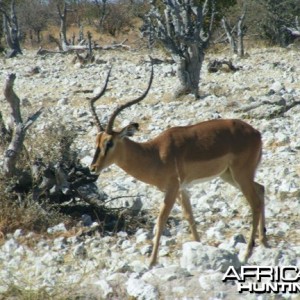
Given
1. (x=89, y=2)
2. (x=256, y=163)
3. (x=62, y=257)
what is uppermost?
(x=89, y=2)

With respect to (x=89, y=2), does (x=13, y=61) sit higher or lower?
lower

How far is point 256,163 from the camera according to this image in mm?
6844

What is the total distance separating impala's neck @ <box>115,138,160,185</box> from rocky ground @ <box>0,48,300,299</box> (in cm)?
74

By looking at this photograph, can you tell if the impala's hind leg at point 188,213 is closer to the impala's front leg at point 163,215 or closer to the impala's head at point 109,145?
the impala's front leg at point 163,215

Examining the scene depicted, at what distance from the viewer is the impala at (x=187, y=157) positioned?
20.8 ft

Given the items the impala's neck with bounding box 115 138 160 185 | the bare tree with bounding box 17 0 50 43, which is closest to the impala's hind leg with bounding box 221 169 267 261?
the impala's neck with bounding box 115 138 160 185

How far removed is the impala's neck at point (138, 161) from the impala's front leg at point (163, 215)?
0.22 m

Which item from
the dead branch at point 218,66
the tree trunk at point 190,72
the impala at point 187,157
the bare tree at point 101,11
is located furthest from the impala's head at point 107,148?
the bare tree at point 101,11

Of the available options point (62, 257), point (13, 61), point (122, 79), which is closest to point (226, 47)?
point (13, 61)

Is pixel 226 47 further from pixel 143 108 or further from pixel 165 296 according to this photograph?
pixel 165 296

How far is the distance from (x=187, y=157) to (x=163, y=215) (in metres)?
0.70

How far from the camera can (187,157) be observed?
657cm

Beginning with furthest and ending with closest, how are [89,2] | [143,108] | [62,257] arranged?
1. [89,2]
2. [143,108]
3. [62,257]

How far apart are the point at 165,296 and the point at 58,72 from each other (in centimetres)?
1644
